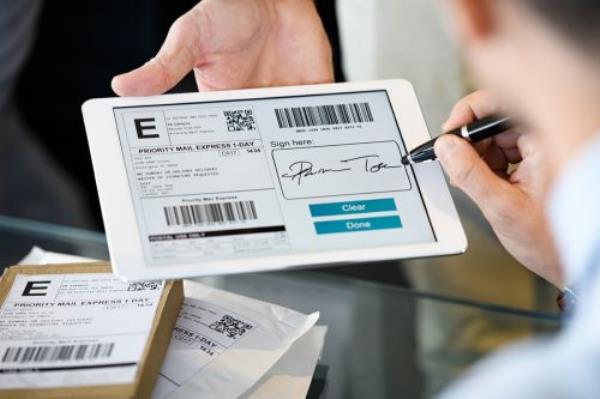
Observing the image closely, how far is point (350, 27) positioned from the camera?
1.42 metres

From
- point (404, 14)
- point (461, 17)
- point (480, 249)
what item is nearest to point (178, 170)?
point (461, 17)

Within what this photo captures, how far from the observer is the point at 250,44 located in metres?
1.12

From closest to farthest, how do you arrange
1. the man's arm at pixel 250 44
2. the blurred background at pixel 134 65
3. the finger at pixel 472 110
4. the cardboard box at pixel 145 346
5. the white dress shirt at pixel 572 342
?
the white dress shirt at pixel 572 342, the cardboard box at pixel 145 346, the finger at pixel 472 110, the man's arm at pixel 250 44, the blurred background at pixel 134 65

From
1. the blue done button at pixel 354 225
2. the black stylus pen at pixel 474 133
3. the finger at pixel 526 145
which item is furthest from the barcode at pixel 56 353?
the finger at pixel 526 145

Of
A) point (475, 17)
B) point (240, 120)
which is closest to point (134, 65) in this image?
point (240, 120)

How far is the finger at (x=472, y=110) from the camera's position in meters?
0.96

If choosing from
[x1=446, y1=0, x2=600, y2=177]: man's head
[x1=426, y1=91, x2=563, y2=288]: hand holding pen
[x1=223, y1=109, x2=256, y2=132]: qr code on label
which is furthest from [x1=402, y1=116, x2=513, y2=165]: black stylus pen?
[x1=446, y1=0, x2=600, y2=177]: man's head

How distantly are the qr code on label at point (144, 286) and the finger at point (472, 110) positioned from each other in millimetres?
307

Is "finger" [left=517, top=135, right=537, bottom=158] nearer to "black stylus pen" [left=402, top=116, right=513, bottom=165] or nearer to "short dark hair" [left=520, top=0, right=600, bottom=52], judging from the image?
"black stylus pen" [left=402, top=116, right=513, bottom=165]

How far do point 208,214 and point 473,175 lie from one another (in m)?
0.22

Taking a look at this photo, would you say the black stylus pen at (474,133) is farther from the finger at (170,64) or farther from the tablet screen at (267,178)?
the finger at (170,64)

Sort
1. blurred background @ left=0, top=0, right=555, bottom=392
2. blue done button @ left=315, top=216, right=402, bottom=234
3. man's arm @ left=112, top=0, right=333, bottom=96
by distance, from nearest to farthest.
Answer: blue done button @ left=315, top=216, right=402, bottom=234, man's arm @ left=112, top=0, right=333, bottom=96, blurred background @ left=0, top=0, right=555, bottom=392
